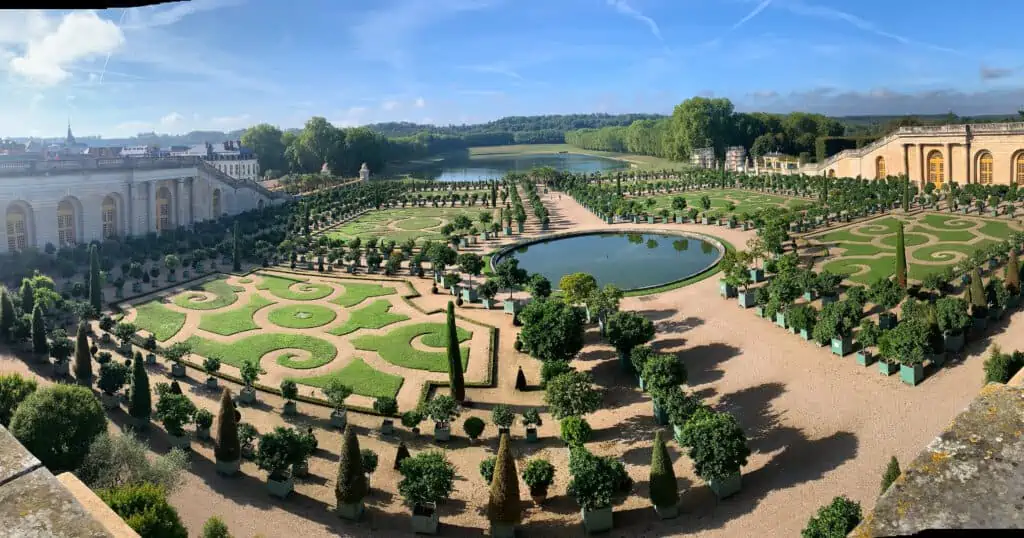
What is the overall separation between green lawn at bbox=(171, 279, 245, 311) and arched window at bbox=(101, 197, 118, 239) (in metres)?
19.5

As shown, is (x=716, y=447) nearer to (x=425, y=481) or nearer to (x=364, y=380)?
(x=425, y=481)

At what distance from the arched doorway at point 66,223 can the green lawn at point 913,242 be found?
4796 centimetres

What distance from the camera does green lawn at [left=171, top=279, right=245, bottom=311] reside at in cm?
3297

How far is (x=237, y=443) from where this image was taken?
58.3ft

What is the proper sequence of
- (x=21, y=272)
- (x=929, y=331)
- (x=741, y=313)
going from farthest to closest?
(x=21, y=272)
(x=741, y=313)
(x=929, y=331)

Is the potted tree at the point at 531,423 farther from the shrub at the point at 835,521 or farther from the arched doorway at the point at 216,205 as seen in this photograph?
the arched doorway at the point at 216,205

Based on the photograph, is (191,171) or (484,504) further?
(191,171)

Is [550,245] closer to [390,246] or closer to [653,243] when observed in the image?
[653,243]

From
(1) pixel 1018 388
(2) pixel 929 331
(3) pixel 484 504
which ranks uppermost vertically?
(1) pixel 1018 388

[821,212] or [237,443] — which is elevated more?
[821,212]

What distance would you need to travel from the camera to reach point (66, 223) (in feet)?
159

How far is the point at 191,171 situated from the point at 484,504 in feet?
169

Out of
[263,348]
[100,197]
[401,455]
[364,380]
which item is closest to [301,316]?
[263,348]

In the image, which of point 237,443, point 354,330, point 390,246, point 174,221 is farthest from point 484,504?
point 174,221
